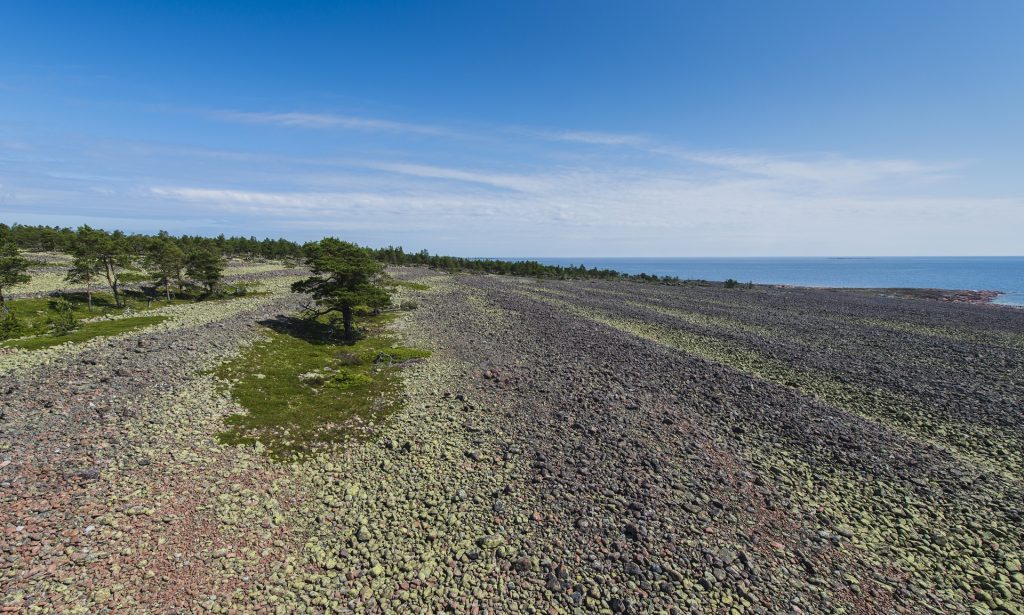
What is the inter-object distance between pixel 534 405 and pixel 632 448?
5812 mm

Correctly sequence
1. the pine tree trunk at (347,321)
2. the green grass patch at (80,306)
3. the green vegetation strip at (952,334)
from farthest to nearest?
1. the green vegetation strip at (952,334)
2. the pine tree trunk at (347,321)
3. the green grass patch at (80,306)

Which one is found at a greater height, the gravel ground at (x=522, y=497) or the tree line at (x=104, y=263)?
the tree line at (x=104, y=263)

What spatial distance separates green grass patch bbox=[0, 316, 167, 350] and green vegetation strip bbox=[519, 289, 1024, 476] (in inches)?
1689

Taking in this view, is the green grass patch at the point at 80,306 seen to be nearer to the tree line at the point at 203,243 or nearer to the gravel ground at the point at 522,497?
the gravel ground at the point at 522,497

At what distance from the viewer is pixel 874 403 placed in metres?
22.2

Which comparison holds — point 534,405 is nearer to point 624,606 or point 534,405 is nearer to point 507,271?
point 624,606

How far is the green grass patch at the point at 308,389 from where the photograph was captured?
16375 mm

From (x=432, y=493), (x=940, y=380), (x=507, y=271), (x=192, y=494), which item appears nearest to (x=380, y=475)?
(x=432, y=493)

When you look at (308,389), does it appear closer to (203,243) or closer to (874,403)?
(874,403)

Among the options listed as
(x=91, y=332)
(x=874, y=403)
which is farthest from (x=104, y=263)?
(x=874, y=403)

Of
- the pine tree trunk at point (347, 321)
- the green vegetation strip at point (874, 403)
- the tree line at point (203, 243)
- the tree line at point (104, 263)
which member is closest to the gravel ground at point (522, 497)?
the green vegetation strip at point (874, 403)

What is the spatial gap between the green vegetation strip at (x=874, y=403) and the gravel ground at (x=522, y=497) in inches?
7.2

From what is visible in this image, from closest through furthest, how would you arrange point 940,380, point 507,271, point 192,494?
point 192,494 → point 940,380 → point 507,271

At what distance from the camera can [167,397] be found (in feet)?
59.3
